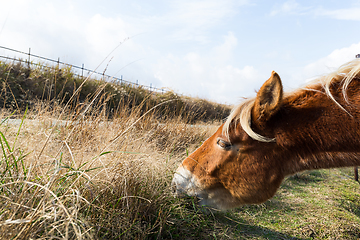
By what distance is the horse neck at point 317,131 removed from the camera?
140cm

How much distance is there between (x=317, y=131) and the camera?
1460 mm

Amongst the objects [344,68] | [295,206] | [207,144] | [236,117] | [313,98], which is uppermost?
[344,68]

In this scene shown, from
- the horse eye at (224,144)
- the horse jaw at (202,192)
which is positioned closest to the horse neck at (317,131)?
the horse eye at (224,144)

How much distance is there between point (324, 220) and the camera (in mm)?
2564

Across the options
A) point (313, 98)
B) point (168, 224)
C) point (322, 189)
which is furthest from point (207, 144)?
point (322, 189)

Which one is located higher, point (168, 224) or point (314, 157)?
point (314, 157)

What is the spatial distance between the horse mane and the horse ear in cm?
7

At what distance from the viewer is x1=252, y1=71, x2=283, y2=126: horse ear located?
4.53 feet

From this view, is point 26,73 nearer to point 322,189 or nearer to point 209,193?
point 209,193

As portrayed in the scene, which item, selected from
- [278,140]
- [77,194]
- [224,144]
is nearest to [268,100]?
[278,140]

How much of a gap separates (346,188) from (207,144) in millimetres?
4212

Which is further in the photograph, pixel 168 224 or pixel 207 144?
pixel 207 144

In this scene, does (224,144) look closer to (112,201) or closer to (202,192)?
(202,192)

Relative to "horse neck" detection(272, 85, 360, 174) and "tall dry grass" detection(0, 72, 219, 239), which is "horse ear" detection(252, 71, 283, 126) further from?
"tall dry grass" detection(0, 72, 219, 239)
